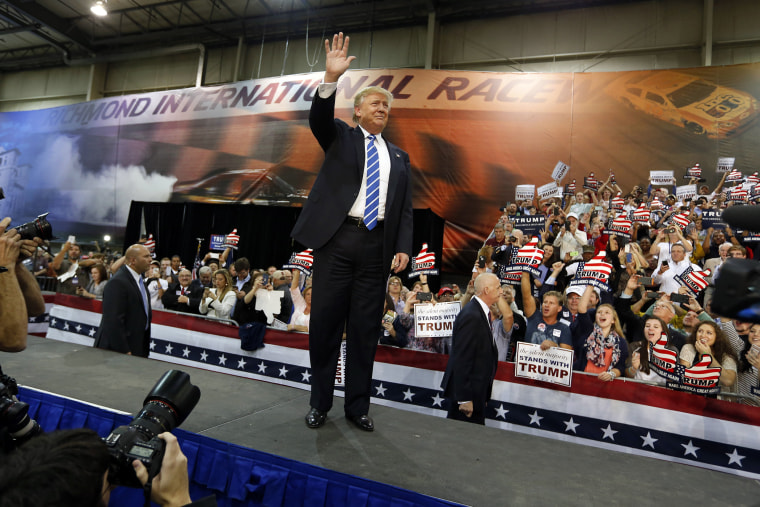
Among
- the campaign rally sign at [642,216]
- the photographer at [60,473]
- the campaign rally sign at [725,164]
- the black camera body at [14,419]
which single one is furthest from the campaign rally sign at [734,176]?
the black camera body at [14,419]

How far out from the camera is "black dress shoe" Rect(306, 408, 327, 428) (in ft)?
5.86

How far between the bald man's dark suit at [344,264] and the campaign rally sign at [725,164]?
6.67 metres

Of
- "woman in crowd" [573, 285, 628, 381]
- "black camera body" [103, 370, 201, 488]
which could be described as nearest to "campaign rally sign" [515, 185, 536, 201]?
"woman in crowd" [573, 285, 628, 381]

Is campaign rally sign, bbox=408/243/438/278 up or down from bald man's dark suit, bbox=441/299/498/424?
up

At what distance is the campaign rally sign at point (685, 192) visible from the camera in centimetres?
663

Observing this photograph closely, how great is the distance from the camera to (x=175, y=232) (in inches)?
385

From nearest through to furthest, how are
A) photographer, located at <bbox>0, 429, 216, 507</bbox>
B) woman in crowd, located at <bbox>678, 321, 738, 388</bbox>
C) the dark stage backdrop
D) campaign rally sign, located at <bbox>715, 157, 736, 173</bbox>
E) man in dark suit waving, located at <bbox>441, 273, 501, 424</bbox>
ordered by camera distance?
1. photographer, located at <bbox>0, 429, 216, 507</bbox>
2. man in dark suit waving, located at <bbox>441, 273, 501, 424</bbox>
3. woman in crowd, located at <bbox>678, 321, 738, 388</bbox>
4. campaign rally sign, located at <bbox>715, 157, 736, 173</bbox>
5. the dark stage backdrop

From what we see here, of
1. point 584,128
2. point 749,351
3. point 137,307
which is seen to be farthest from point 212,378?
point 584,128

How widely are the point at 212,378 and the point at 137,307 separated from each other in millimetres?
1235

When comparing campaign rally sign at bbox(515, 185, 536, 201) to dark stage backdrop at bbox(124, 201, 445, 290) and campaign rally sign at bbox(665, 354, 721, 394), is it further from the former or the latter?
campaign rally sign at bbox(665, 354, 721, 394)

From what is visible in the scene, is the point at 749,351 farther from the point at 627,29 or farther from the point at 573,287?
the point at 627,29

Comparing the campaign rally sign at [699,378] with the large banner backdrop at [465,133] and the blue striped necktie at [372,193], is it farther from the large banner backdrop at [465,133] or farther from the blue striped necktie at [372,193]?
the large banner backdrop at [465,133]

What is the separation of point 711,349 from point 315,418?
10.3ft

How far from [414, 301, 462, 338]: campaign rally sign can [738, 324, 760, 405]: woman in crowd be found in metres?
2.06
